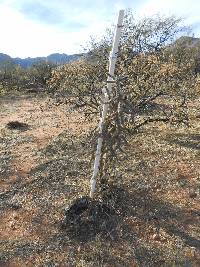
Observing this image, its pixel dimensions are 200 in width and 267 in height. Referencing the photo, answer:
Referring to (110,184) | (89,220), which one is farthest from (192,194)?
(89,220)

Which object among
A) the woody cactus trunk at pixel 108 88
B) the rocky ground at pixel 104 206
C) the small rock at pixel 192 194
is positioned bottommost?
the rocky ground at pixel 104 206

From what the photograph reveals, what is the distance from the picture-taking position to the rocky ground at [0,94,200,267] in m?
8.83

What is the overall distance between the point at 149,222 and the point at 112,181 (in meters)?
1.53

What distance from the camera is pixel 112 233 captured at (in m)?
9.38

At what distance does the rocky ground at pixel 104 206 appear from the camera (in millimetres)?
8828

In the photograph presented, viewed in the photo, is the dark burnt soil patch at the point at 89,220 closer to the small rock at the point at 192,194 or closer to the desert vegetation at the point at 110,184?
the desert vegetation at the point at 110,184

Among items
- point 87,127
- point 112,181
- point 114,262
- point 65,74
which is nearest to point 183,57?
point 87,127

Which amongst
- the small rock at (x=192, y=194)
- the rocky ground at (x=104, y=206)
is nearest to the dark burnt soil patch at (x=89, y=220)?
the rocky ground at (x=104, y=206)

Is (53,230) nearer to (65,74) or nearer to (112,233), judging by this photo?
(112,233)

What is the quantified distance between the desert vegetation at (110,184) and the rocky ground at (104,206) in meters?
0.02

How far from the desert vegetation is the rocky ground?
1.0 inches

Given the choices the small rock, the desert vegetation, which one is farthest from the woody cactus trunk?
the small rock

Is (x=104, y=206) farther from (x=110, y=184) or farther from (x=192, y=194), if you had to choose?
(x=192, y=194)

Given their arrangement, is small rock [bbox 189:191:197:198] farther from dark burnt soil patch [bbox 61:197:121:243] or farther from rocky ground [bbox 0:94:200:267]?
dark burnt soil patch [bbox 61:197:121:243]
